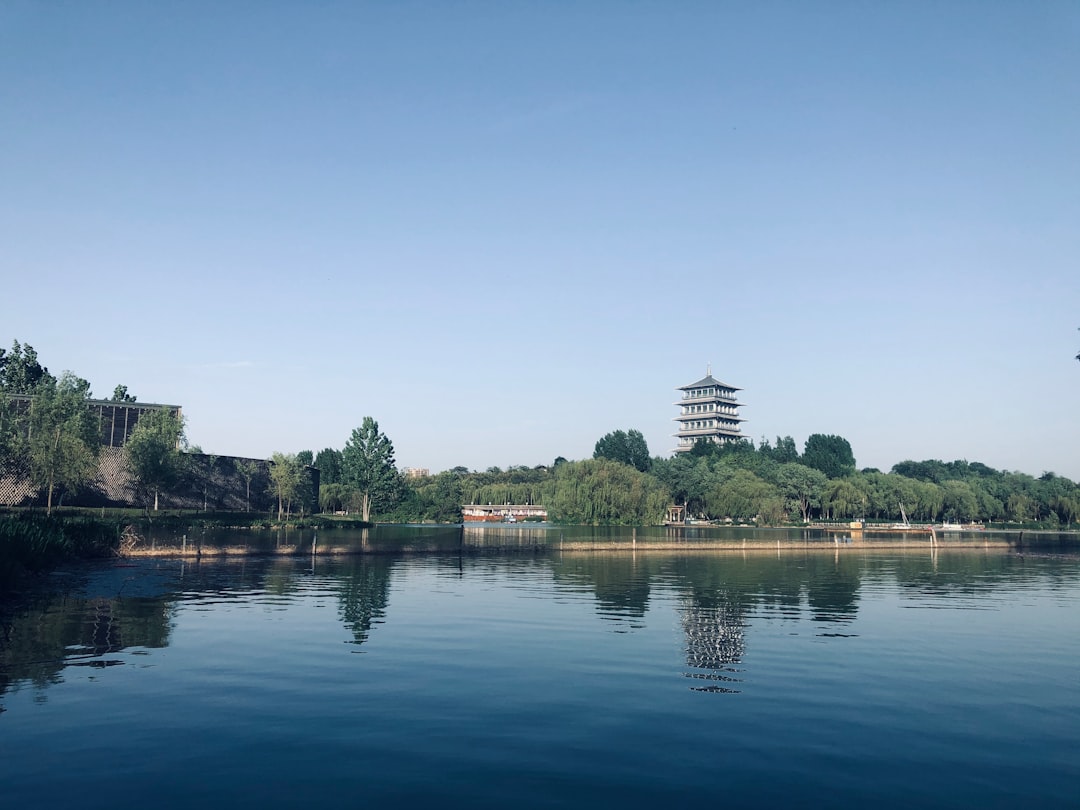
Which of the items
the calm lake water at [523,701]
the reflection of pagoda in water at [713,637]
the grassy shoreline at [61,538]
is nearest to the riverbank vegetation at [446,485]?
the grassy shoreline at [61,538]

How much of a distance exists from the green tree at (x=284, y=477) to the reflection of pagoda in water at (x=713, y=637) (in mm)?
72366

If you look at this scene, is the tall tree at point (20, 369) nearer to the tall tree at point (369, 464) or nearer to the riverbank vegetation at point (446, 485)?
the riverbank vegetation at point (446, 485)

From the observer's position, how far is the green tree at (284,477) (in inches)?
3723

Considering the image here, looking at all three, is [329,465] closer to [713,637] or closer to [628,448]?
[628,448]

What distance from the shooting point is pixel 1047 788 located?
11.2 meters

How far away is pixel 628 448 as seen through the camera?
18888 centimetres

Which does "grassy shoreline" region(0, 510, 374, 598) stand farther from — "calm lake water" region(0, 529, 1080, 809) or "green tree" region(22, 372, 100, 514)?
"green tree" region(22, 372, 100, 514)

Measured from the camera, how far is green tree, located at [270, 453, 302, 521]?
3723 inches

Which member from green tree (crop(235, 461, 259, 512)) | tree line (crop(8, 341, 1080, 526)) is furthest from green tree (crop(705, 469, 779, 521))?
green tree (crop(235, 461, 259, 512))

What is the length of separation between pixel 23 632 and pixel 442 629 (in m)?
10.9

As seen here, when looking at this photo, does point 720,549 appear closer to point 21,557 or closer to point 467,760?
point 21,557

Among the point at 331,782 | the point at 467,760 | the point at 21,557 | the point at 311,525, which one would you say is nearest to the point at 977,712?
the point at 467,760

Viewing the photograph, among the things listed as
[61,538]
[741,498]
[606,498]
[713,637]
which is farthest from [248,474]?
[713,637]

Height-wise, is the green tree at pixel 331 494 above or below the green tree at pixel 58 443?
below
